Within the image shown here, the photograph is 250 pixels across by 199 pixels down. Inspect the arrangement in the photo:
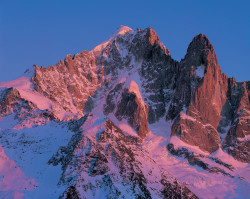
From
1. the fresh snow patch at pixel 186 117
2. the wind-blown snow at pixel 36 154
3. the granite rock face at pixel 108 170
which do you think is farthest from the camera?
the fresh snow patch at pixel 186 117

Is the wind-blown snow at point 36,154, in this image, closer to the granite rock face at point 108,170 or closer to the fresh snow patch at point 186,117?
the granite rock face at point 108,170

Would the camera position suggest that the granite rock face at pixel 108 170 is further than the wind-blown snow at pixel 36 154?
Yes

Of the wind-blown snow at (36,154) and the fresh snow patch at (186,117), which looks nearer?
the wind-blown snow at (36,154)

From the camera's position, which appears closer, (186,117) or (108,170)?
(108,170)

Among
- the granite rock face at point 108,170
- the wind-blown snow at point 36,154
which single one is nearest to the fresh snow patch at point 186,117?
the granite rock face at point 108,170

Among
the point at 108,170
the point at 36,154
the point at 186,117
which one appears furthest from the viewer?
the point at 186,117

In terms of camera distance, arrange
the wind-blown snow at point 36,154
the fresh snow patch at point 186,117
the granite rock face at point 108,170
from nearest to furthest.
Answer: the wind-blown snow at point 36,154
the granite rock face at point 108,170
the fresh snow patch at point 186,117

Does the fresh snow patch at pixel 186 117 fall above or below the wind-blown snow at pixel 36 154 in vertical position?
above

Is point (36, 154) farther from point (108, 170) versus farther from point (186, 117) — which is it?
point (186, 117)

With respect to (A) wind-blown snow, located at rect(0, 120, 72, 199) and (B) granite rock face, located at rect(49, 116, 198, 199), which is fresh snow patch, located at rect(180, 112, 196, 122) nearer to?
(B) granite rock face, located at rect(49, 116, 198, 199)

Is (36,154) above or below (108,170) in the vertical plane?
above

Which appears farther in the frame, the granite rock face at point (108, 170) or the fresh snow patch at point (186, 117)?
the fresh snow patch at point (186, 117)

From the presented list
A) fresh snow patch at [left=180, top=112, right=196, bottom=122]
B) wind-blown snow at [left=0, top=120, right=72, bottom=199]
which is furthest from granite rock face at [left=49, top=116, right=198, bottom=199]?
fresh snow patch at [left=180, top=112, right=196, bottom=122]

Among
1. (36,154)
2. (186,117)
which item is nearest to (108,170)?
(36,154)
